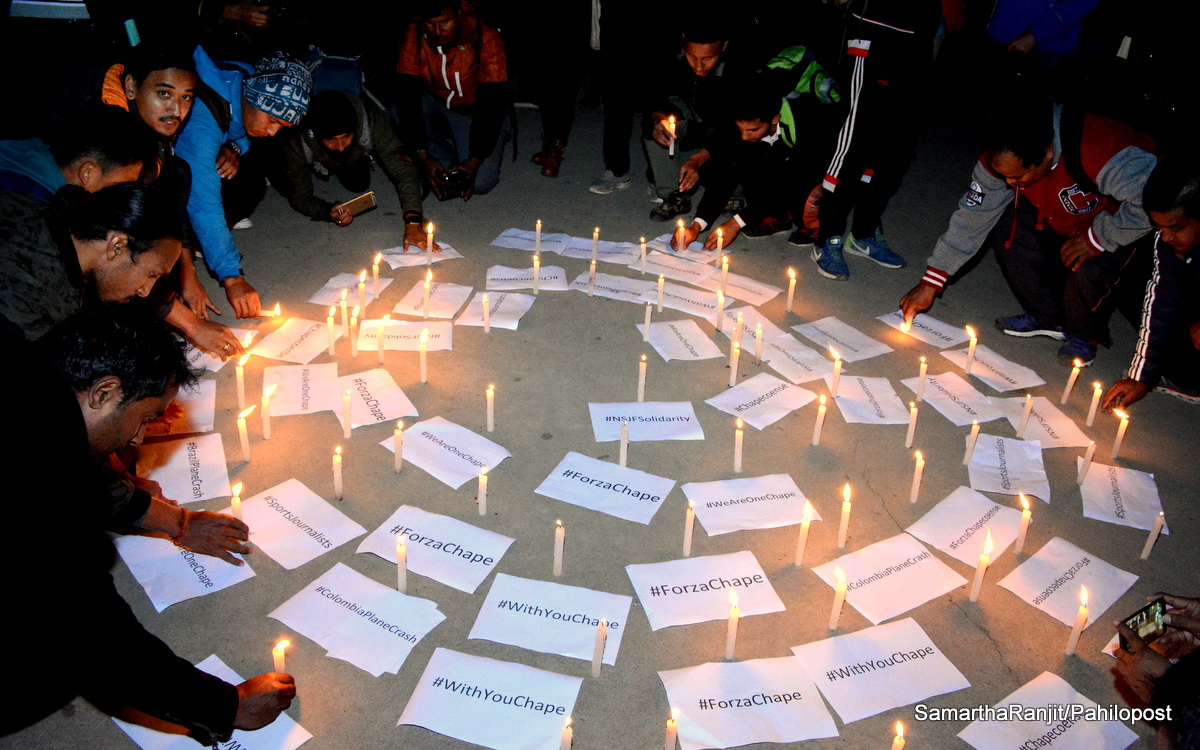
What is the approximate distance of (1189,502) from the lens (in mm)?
3176

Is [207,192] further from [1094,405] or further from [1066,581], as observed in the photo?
[1094,405]

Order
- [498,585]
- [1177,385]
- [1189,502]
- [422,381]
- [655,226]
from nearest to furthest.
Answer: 1. [498,585]
2. [1189,502]
3. [422,381]
4. [1177,385]
5. [655,226]

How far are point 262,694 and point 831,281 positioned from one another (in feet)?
12.1

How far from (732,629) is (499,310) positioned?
90.3 inches

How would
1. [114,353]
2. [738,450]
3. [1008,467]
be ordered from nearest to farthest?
[114,353] → [738,450] → [1008,467]

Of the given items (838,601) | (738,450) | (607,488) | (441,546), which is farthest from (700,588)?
(441,546)

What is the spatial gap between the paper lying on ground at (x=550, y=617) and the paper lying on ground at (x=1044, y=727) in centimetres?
101

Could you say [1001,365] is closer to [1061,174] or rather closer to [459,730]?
[1061,174]

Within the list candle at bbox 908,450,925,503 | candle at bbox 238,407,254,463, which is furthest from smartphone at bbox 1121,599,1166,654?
candle at bbox 238,407,254,463

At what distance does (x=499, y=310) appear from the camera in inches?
164

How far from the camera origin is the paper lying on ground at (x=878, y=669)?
2.30 metres

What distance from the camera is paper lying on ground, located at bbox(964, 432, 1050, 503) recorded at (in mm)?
3166

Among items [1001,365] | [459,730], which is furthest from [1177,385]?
[459,730]

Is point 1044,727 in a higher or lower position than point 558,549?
lower
